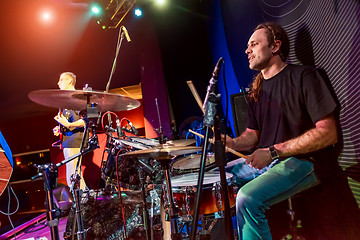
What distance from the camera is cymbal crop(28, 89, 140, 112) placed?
76.6 inches

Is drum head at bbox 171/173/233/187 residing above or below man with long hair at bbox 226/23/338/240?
below

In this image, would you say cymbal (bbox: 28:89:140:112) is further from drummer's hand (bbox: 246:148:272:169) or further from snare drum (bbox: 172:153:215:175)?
drummer's hand (bbox: 246:148:272:169)

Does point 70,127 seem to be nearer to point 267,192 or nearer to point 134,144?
point 134,144

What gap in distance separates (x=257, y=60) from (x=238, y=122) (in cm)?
148

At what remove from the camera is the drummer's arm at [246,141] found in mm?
1952

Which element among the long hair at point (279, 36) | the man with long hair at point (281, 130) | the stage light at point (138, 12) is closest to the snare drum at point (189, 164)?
the man with long hair at point (281, 130)

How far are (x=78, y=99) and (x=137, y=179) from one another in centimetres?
123

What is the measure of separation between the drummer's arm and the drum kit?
253 millimetres

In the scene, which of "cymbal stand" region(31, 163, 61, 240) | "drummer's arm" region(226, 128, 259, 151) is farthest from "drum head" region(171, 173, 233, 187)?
"cymbal stand" region(31, 163, 61, 240)

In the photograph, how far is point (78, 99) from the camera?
2195 mm

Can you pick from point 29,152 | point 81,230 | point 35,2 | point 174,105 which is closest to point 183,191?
point 81,230

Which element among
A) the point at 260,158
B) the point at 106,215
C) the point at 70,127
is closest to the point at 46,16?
the point at 70,127

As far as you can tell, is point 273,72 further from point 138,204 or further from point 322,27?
point 138,204

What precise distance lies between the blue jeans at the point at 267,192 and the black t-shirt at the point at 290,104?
236mm
